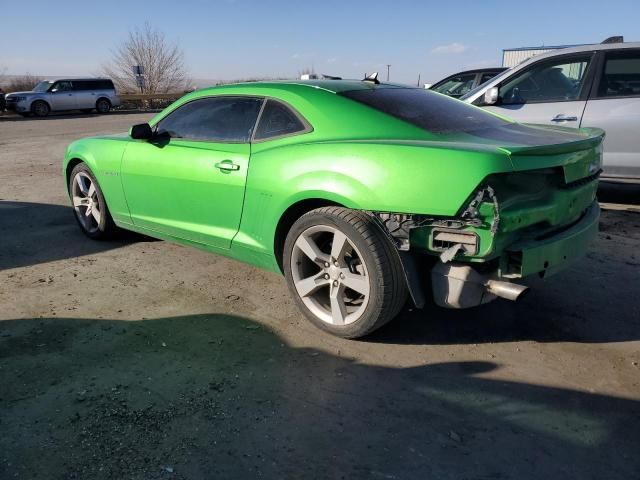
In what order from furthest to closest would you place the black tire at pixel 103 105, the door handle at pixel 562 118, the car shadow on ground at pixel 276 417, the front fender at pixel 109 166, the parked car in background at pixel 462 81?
the black tire at pixel 103 105 → the parked car in background at pixel 462 81 → the door handle at pixel 562 118 → the front fender at pixel 109 166 → the car shadow on ground at pixel 276 417

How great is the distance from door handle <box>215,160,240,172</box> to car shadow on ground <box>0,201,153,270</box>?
1.92 m

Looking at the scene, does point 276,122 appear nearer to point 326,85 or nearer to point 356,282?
point 326,85

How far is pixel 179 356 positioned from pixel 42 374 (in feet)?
2.30

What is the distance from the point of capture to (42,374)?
2.80 m

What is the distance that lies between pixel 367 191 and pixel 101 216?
10.0 feet

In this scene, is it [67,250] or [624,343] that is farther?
[67,250]

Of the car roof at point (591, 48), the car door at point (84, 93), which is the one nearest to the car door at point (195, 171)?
the car roof at point (591, 48)

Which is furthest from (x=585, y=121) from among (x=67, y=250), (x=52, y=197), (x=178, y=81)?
(x=178, y=81)

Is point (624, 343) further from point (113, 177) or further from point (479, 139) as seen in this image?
point (113, 177)

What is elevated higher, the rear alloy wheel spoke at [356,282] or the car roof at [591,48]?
the car roof at [591,48]

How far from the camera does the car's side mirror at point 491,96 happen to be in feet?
19.5

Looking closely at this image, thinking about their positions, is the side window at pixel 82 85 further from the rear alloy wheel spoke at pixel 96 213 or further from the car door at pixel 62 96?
the rear alloy wheel spoke at pixel 96 213

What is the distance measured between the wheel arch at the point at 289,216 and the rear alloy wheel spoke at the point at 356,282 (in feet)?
1.34

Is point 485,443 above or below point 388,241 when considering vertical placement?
below
